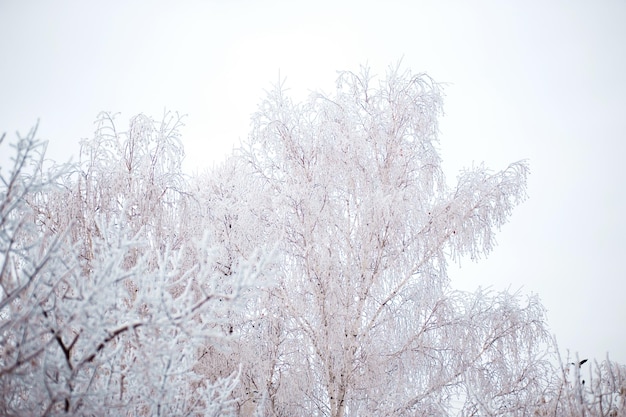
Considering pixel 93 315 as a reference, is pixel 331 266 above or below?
above

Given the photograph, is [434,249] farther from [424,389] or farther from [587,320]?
[587,320]

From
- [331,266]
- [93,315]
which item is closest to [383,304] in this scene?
[331,266]

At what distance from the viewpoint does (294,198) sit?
5.55 m

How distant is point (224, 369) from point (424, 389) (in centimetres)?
221

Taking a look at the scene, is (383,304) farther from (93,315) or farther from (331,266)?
(93,315)

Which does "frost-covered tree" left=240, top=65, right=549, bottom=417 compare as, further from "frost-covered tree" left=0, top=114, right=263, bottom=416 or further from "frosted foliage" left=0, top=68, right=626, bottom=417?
"frost-covered tree" left=0, top=114, right=263, bottom=416

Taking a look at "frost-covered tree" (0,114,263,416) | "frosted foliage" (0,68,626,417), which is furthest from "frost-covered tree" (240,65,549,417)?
"frost-covered tree" (0,114,263,416)

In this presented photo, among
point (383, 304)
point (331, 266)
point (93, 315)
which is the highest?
point (331, 266)

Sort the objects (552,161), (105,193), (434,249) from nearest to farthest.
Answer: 1. (105,193)
2. (434,249)
3. (552,161)

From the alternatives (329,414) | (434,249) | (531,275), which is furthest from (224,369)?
(531,275)

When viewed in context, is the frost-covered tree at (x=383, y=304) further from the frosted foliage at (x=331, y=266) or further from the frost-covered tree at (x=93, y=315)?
the frost-covered tree at (x=93, y=315)

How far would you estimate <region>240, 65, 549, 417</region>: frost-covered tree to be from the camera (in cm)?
533

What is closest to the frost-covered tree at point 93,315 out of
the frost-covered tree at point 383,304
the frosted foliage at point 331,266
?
the frosted foliage at point 331,266

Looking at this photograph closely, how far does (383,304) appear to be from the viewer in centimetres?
554
